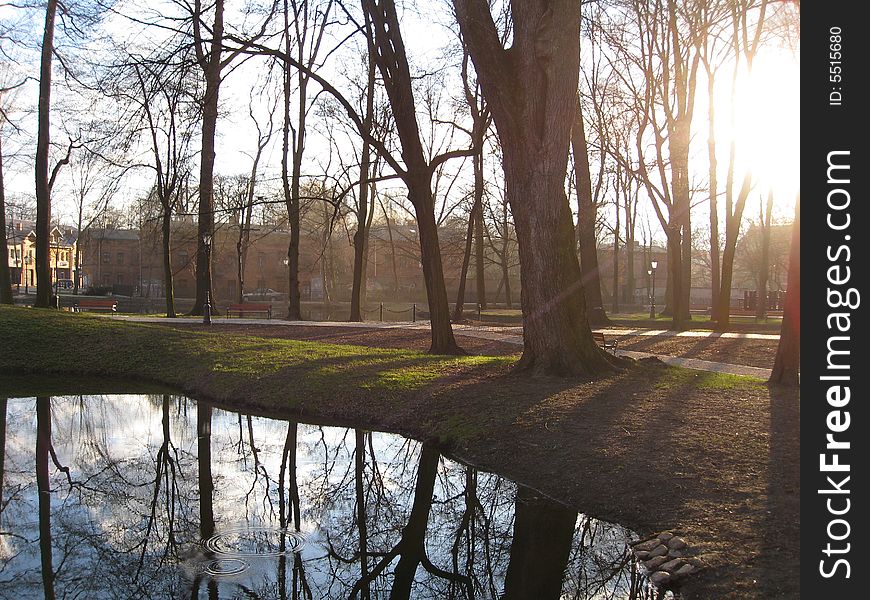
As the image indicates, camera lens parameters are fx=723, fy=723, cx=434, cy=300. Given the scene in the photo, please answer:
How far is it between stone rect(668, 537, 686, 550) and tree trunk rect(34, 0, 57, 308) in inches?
842

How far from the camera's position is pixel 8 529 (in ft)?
17.9

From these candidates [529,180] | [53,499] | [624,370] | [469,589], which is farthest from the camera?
[624,370]

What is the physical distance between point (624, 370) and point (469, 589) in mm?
6532

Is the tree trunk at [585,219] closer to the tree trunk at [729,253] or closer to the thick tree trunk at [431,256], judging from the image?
the tree trunk at [729,253]

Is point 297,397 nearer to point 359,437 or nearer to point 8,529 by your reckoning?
point 359,437

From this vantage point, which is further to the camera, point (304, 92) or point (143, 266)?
point (143, 266)

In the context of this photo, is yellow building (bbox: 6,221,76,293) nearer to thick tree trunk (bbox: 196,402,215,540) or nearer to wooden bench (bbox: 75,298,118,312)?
wooden bench (bbox: 75,298,118,312)

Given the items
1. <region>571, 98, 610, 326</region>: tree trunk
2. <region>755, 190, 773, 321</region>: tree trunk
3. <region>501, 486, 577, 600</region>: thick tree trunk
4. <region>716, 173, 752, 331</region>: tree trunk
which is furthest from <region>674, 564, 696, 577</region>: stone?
<region>755, 190, 773, 321</region>: tree trunk


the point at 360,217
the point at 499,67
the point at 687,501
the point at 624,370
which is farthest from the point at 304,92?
the point at 687,501

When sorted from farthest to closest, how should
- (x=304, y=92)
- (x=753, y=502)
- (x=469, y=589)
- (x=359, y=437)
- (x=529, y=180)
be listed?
(x=304, y=92)
(x=529, y=180)
(x=359, y=437)
(x=753, y=502)
(x=469, y=589)

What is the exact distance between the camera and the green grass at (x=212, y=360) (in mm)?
11075

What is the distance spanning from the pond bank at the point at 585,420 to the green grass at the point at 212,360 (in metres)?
0.04
